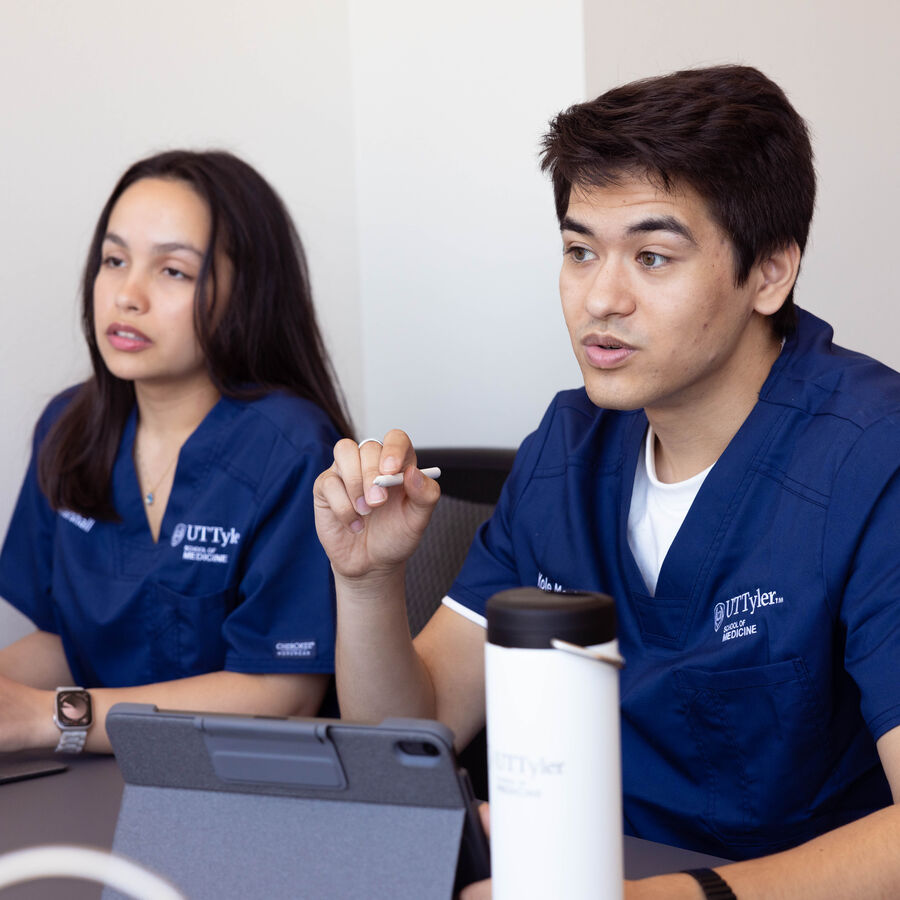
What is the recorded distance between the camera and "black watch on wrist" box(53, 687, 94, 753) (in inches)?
50.8

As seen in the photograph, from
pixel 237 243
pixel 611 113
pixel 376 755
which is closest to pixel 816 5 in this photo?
pixel 611 113

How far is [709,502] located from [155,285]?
36.1 inches

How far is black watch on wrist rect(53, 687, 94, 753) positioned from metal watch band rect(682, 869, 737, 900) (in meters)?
0.76

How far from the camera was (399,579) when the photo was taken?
4.08ft

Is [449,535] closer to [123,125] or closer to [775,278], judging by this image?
[775,278]

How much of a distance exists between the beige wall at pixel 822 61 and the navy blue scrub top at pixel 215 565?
822 mm

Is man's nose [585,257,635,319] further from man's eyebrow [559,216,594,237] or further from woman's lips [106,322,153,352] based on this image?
woman's lips [106,322,153,352]

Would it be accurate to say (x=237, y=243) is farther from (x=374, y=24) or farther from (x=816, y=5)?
(x=816, y=5)

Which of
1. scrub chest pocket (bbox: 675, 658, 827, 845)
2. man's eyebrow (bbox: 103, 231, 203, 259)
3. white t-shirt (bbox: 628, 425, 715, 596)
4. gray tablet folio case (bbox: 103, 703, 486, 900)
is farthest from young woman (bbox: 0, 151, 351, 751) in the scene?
gray tablet folio case (bbox: 103, 703, 486, 900)

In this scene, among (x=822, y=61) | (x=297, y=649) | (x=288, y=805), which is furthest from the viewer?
(x=822, y=61)

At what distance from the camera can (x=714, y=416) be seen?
126cm

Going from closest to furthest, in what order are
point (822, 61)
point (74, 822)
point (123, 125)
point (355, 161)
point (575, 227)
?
point (74, 822), point (575, 227), point (822, 61), point (123, 125), point (355, 161)

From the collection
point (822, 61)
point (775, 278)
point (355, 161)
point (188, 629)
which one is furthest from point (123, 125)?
point (775, 278)

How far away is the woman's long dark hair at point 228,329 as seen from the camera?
1704 millimetres
